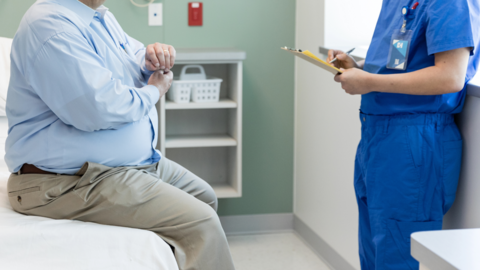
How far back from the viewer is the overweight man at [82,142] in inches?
45.7

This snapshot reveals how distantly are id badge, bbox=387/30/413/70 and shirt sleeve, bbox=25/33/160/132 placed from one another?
738 millimetres

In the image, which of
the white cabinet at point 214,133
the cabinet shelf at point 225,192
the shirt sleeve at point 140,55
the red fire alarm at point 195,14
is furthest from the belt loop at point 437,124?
the red fire alarm at point 195,14

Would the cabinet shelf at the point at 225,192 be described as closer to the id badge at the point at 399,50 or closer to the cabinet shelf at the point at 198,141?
the cabinet shelf at the point at 198,141

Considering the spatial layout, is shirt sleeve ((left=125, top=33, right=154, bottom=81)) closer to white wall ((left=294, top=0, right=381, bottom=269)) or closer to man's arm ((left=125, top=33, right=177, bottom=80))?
man's arm ((left=125, top=33, right=177, bottom=80))

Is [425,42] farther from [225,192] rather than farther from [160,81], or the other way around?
[225,192]

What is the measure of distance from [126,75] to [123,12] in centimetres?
117

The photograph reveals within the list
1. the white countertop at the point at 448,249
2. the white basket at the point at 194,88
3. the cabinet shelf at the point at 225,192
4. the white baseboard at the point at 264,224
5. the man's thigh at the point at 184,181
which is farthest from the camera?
the white baseboard at the point at 264,224

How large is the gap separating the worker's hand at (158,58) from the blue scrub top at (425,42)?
599 millimetres

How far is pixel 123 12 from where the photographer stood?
2.43 m

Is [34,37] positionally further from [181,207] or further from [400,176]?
[400,176]

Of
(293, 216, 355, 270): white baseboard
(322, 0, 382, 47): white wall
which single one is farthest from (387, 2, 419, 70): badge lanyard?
(293, 216, 355, 270): white baseboard

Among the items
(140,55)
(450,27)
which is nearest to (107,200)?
(140,55)

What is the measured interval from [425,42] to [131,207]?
0.89 meters

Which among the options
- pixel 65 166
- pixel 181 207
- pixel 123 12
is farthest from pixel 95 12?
pixel 123 12
